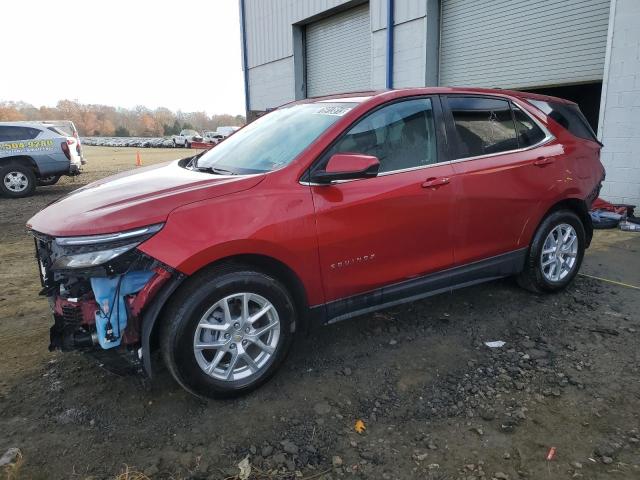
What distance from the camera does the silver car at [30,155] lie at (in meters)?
10.8

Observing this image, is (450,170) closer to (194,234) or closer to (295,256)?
(295,256)

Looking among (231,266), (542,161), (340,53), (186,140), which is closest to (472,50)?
(340,53)

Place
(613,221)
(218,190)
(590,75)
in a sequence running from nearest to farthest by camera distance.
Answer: (218,190) < (613,221) < (590,75)

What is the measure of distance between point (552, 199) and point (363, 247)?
76.7 inches

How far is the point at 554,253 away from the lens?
4207mm

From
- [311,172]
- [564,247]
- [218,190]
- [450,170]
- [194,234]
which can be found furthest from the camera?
[564,247]

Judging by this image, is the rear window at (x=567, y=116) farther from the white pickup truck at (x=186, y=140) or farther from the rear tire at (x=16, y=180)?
the white pickup truck at (x=186, y=140)

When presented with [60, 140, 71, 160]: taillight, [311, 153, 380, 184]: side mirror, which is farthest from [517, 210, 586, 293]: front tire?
[60, 140, 71, 160]: taillight

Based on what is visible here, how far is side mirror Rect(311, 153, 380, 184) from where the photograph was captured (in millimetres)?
2789

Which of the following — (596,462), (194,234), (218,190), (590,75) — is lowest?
(596,462)

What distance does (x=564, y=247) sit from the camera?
4273 mm

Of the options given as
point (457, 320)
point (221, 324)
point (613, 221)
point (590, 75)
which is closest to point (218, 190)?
point (221, 324)

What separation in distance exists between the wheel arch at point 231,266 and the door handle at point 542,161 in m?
2.28

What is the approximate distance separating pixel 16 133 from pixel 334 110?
34.1ft
